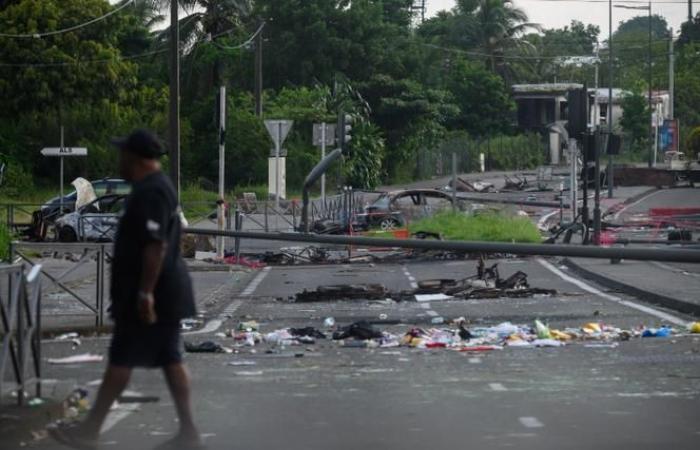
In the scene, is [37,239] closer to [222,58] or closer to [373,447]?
[373,447]

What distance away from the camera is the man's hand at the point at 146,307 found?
7.64 meters

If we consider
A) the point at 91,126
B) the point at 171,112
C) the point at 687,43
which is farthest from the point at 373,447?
the point at 687,43

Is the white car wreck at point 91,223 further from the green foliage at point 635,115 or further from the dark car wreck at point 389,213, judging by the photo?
the green foliage at point 635,115

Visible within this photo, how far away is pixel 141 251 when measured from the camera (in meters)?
7.75

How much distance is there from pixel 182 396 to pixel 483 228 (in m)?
26.1

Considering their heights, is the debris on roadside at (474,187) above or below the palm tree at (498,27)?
below

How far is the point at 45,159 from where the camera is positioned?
5594cm

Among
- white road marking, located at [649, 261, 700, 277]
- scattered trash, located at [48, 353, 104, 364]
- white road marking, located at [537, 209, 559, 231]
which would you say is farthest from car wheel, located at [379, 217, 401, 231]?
scattered trash, located at [48, 353, 104, 364]

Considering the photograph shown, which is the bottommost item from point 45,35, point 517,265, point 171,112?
point 517,265

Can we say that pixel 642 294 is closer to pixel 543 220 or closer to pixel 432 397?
pixel 432 397

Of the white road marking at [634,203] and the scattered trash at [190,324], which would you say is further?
the white road marking at [634,203]

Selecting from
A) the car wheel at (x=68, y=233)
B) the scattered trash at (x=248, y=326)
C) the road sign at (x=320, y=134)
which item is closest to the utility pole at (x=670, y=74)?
the road sign at (x=320, y=134)

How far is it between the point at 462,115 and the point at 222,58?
123 feet

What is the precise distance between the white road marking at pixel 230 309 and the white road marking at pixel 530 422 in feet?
22.9
